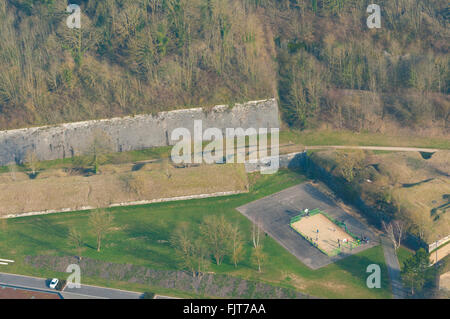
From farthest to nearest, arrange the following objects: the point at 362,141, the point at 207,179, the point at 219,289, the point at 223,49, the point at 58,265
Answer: the point at 223,49 < the point at 362,141 < the point at 207,179 < the point at 58,265 < the point at 219,289

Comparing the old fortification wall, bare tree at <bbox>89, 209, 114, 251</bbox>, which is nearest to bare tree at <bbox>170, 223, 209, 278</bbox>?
bare tree at <bbox>89, 209, 114, 251</bbox>

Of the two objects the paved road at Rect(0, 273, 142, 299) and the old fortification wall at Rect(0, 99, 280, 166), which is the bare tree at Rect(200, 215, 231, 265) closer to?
the paved road at Rect(0, 273, 142, 299)

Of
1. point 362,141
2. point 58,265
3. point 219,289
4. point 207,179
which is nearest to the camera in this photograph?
point 219,289

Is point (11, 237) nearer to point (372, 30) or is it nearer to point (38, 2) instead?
point (38, 2)

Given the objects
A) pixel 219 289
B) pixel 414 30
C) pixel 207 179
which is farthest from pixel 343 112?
pixel 219 289

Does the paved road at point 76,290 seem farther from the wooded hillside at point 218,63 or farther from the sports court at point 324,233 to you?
the wooded hillside at point 218,63
